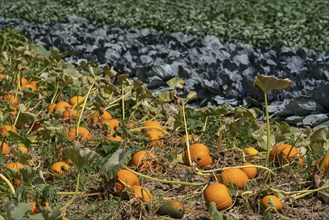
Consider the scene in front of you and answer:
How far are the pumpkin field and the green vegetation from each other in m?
4.91

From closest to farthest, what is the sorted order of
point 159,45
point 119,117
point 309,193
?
point 309,193 < point 119,117 < point 159,45

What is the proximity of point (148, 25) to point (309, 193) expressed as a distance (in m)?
9.02

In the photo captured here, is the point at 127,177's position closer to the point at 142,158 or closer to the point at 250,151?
the point at 142,158

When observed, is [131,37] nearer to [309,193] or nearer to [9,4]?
[309,193]

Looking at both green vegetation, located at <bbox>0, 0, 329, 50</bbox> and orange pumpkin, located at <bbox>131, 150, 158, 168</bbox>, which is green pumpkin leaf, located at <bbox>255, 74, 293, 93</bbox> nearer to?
orange pumpkin, located at <bbox>131, 150, 158, 168</bbox>

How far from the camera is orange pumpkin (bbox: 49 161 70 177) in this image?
13.3 ft

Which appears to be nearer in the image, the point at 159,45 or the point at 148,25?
the point at 159,45

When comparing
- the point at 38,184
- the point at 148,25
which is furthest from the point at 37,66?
the point at 148,25

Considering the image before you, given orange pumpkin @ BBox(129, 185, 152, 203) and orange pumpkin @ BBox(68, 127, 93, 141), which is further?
orange pumpkin @ BBox(68, 127, 93, 141)

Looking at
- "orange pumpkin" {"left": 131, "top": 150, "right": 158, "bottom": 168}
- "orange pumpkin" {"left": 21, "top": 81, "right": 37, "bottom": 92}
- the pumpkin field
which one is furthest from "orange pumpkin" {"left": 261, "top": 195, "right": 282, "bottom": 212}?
"orange pumpkin" {"left": 21, "top": 81, "right": 37, "bottom": 92}

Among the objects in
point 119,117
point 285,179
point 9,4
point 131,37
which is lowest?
point 9,4

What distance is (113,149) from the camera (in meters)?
4.23

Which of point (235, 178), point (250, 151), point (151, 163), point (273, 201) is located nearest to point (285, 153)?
point (250, 151)

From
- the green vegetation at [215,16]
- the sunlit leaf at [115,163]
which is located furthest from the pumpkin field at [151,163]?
the green vegetation at [215,16]
